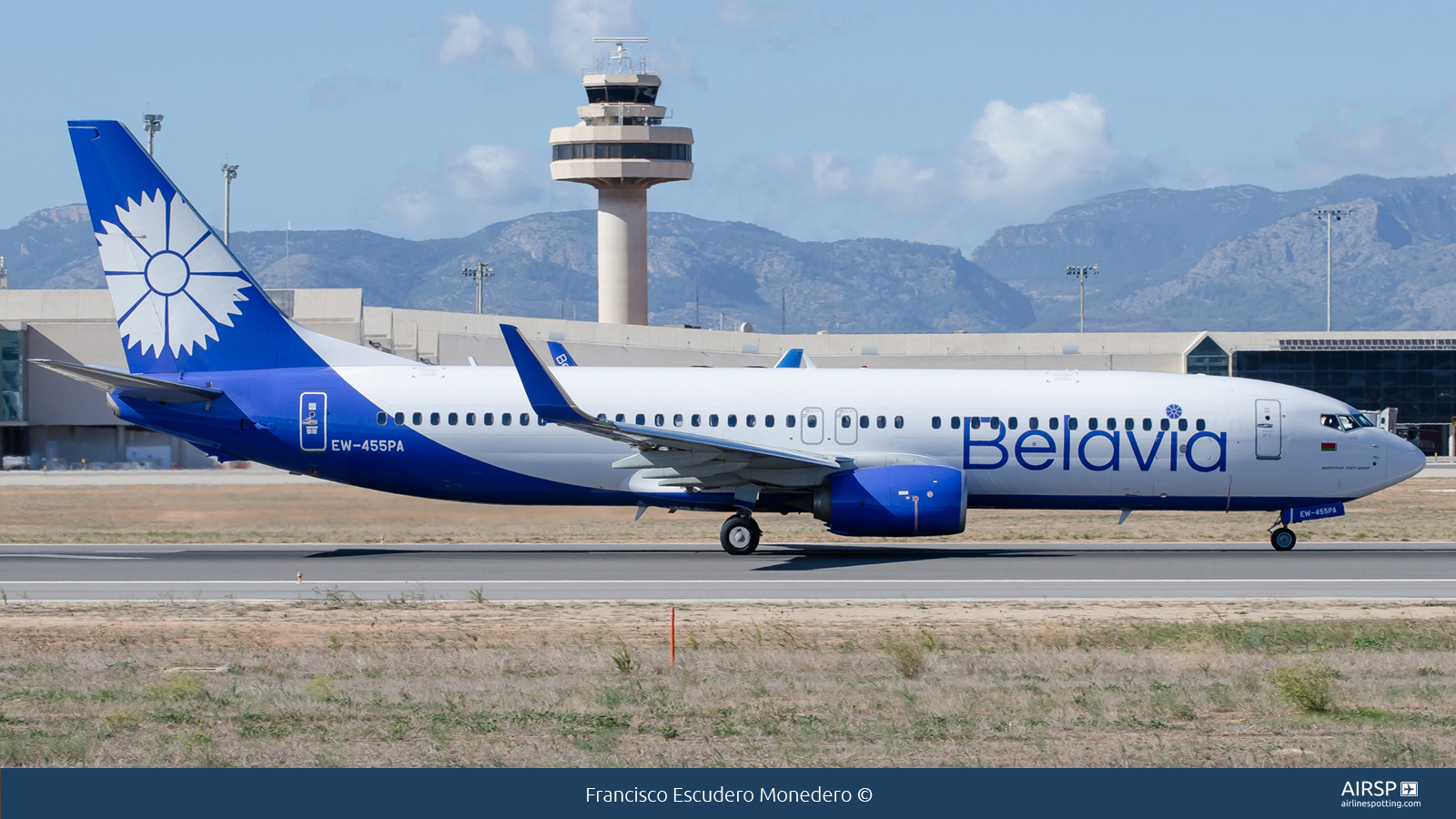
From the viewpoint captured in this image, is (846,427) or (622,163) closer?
(846,427)

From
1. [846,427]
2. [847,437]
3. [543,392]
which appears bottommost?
[847,437]

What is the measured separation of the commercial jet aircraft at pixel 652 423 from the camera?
29797 millimetres

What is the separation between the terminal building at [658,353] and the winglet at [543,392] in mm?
28734

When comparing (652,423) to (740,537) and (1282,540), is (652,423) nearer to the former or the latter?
(740,537)

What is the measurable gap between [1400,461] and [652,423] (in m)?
15.8

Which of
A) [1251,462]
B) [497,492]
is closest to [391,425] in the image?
[497,492]

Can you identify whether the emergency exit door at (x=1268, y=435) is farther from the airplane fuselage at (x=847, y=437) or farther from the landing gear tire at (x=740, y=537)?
the landing gear tire at (x=740, y=537)

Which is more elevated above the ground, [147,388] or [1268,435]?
[147,388]

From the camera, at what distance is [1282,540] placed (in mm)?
30203

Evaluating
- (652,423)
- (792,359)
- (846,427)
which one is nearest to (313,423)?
(652,423)

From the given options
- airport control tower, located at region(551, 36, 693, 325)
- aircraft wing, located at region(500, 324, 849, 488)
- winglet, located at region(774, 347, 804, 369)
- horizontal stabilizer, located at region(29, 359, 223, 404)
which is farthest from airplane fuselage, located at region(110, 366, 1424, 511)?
airport control tower, located at region(551, 36, 693, 325)

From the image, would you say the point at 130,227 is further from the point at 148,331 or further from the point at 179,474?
the point at 179,474

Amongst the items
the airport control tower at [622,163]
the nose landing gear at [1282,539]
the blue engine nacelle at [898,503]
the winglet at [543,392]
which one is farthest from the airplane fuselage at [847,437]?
the airport control tower at [622,163]

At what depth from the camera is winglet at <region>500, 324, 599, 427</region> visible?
88.9 feet
